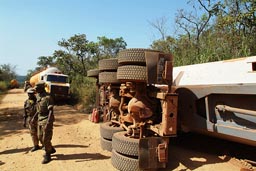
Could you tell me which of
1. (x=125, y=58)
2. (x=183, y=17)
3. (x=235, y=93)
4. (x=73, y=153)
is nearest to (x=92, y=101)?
(x=183, y=17)

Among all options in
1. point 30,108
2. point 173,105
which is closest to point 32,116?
point 30,108

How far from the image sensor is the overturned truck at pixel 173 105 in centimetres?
404

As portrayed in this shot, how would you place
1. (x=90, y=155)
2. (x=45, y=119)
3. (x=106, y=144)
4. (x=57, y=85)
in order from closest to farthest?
(x=45, y=119) < (x=90, y=155) < (x=106, y=144) < (x=57, y=85)

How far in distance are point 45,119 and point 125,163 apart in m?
2.13

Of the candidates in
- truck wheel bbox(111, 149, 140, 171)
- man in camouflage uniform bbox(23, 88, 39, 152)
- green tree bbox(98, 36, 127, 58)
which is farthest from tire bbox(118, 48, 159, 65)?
green tree bbox(98, 36, 127, 58)

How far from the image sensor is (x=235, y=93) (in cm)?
396

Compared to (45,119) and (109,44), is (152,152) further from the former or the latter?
(109,44)

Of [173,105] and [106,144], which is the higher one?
[173,105]

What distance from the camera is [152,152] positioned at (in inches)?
177

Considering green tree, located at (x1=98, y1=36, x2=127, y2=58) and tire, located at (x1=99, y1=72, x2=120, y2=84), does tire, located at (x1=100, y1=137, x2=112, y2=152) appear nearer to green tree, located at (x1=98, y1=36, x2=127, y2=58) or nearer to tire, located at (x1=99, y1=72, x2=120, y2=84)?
tire, located at (x1=99, y1=72, x2=120, y2=84)

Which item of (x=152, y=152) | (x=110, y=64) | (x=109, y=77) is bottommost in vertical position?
(x=152, y=152)

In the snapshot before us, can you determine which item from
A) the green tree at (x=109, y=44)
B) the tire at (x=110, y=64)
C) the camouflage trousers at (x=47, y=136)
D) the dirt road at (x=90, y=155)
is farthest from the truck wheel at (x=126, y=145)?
the green tree at (x=109, y=44)

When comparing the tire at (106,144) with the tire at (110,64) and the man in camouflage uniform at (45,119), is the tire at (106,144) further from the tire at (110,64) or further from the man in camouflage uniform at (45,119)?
the tire at (110,64)

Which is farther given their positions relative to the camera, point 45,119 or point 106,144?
point 106,144
